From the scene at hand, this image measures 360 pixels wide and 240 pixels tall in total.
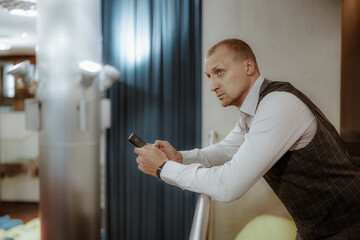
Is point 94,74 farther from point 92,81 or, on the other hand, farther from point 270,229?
point 270,229

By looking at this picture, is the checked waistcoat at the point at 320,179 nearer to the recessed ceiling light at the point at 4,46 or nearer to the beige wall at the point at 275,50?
the beige wall at the point at 275,50

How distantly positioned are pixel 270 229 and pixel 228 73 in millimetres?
1104

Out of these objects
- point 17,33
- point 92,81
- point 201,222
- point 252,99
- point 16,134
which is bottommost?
point 16,134

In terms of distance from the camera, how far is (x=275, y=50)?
6.77ft

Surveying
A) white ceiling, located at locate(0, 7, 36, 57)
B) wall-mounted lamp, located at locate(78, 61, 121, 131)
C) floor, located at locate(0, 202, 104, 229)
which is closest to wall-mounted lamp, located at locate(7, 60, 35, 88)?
wall-mounted lamp, located at locate(78, 61, 121, 131)

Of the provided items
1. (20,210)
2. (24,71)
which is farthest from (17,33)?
(24,71)

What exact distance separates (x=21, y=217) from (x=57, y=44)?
242 cm

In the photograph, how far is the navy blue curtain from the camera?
2.17 metres

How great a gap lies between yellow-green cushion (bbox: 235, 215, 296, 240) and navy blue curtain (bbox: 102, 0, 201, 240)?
1.93 feet

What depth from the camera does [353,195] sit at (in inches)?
33.5

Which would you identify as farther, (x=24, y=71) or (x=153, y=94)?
(x=153, y=94)

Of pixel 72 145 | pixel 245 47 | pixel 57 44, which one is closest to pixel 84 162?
pixel 72 145

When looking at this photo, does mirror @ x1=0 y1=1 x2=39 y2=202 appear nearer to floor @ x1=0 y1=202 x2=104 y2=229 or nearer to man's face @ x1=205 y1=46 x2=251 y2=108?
floor @ x1=0 y1=202 x2=104 y2=229

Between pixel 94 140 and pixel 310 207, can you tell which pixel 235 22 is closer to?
pixel 94 140
